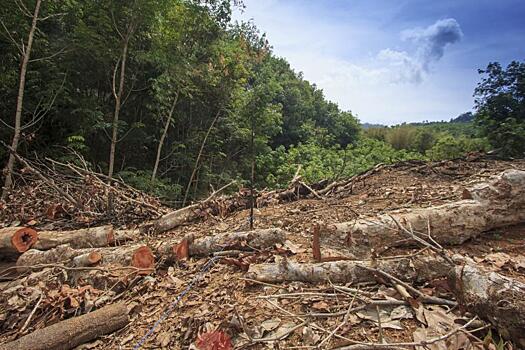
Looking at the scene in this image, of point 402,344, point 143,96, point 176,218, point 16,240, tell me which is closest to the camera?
point 402,344

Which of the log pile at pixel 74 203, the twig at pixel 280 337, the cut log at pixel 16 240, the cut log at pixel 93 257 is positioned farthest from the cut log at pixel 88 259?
the twig at pixel 280 337

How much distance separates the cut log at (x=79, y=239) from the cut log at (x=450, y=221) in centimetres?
253

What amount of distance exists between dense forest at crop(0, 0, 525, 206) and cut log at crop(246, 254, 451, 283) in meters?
3.34

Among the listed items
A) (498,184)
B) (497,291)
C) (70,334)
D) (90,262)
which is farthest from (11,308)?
(498,184)

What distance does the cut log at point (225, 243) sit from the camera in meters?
2.54

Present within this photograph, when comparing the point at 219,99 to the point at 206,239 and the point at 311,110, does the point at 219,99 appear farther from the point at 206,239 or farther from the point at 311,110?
the point at 311,110

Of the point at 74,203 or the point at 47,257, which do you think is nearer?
the point at 47,257

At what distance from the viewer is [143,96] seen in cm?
894

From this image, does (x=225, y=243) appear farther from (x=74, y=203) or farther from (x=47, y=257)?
(x=74, y=203)

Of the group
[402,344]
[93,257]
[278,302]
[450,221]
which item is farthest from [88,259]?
[450,221]

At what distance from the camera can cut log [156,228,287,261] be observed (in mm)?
2537

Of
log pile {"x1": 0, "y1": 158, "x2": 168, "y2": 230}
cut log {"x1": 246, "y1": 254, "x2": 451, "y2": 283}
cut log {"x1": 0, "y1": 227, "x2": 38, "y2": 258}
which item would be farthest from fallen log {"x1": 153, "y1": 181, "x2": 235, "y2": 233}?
cut log {"x1": 246, "y1": 254, "x2": 451, "y2": 283}

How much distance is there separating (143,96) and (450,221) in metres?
8.77

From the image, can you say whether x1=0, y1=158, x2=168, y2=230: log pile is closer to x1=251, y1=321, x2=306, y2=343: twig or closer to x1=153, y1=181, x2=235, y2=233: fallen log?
x1=153, y1=181, x2=235, y2=233: fallen log
